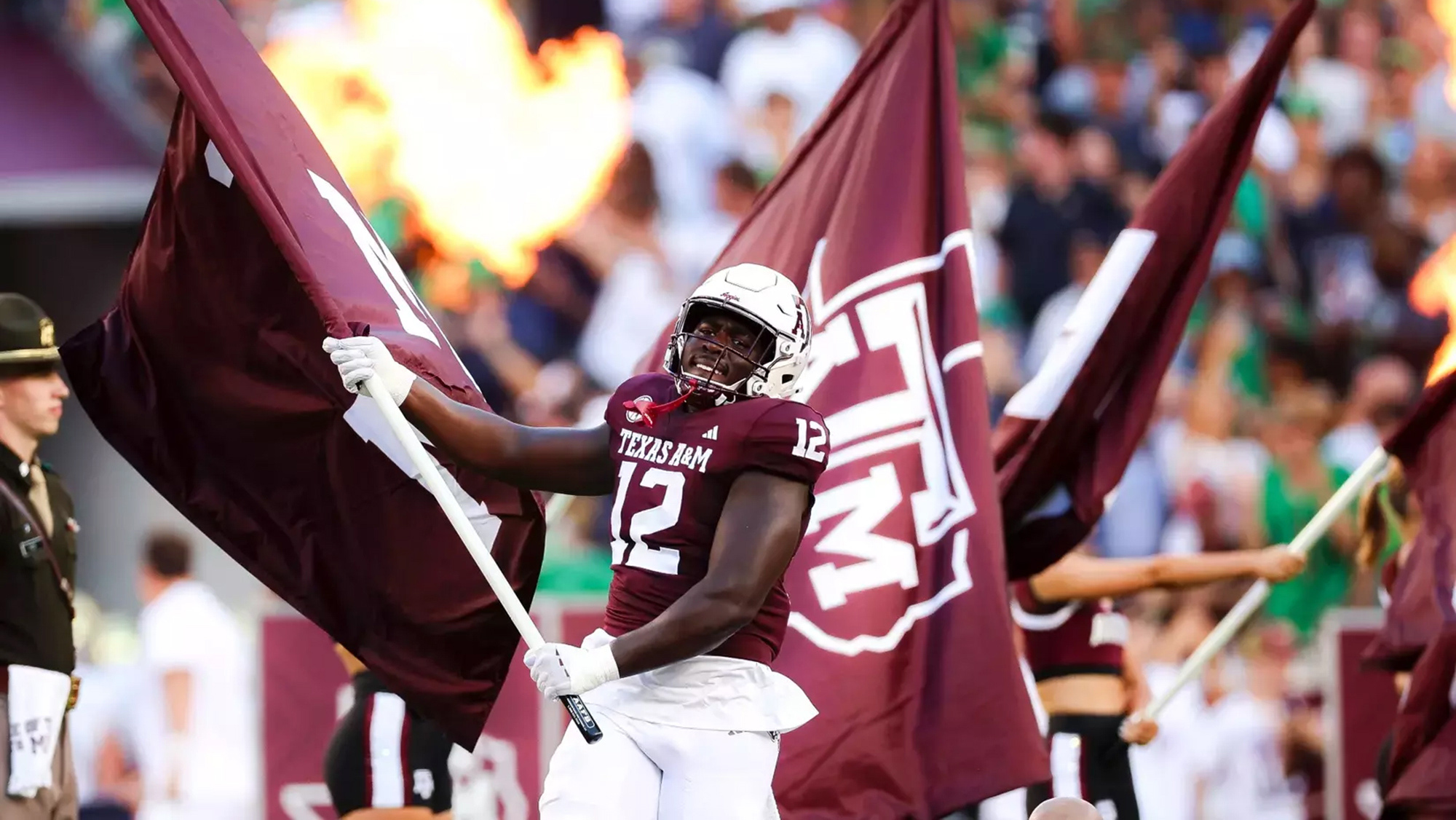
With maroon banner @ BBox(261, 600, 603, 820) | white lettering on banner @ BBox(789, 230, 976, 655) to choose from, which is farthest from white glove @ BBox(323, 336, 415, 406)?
maroon banner @ BBox(261, 600, 603, 820)

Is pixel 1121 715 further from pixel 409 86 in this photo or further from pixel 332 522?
pixel 409 86

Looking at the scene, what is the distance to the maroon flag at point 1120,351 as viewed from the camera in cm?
725

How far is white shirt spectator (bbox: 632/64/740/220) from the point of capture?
13.0 m

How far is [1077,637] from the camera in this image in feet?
25.0

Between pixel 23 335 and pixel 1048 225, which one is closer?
pixel 23 335

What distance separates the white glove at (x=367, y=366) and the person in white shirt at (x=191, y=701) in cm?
453

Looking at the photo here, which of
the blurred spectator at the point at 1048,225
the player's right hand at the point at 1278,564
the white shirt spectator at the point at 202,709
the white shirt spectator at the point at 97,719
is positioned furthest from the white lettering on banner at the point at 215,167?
the blurred spectator at the point at 1048,225

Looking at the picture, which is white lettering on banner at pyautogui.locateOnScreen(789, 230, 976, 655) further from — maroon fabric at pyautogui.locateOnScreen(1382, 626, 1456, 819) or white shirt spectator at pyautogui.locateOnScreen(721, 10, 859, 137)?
white shirt spectator at pyautogui.locateOnScreen(721, 10, 859, 137)

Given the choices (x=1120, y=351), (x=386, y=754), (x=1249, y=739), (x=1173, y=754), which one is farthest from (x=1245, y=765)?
(x=386, y=754)

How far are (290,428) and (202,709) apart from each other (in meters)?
3.97

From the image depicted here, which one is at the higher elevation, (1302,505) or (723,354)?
(1302,505)

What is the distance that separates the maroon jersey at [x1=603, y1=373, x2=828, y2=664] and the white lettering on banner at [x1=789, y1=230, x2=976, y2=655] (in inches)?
60.2

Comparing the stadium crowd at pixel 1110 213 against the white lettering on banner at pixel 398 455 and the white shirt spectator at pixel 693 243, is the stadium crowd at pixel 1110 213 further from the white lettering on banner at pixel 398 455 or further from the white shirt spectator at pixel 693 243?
the white lettering on banner at pixel 398 455

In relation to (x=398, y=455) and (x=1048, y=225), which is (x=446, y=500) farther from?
(x=1048, y=225)
